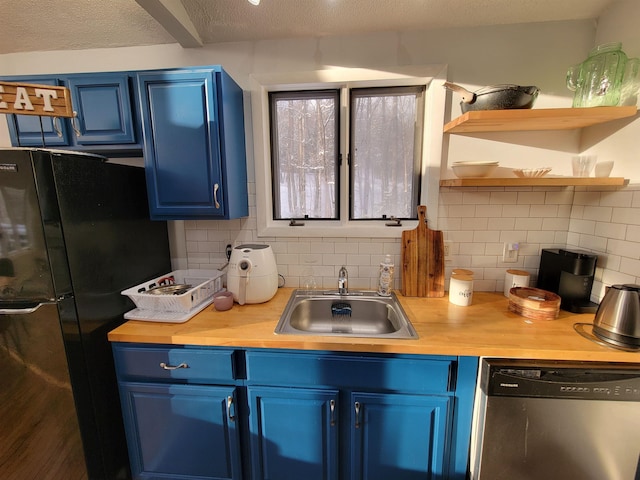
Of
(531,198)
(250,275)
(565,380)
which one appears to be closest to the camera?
(565,380)

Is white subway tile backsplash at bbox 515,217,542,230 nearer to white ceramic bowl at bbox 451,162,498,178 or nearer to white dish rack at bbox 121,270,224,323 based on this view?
white ceramic bowl at bbox 451,162,498,178

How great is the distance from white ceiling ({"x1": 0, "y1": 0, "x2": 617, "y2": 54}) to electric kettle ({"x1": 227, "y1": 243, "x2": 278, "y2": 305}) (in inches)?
46.5

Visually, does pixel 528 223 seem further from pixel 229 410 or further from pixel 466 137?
pixel 229 410

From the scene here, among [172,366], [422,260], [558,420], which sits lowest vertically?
[558,420]

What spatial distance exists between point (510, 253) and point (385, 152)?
3.14 ft

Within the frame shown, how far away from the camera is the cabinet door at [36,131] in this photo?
1417 millimetres

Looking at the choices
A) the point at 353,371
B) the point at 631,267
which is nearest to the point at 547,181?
the point at 631,267

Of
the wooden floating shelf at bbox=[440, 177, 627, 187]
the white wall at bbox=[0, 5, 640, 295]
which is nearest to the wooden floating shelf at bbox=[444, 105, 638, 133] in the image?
the white wall at bbox=[0, 5, 640, 295]

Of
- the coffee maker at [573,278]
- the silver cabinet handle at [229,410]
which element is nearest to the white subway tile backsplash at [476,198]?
the coffee maker at [573,278]

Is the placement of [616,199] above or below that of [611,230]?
above

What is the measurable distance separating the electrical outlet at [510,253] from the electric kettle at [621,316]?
1.71 feet

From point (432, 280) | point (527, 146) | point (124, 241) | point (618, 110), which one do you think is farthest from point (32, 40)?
point (618, 110)

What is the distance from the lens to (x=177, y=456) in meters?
1.29

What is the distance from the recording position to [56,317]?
1057 mm
